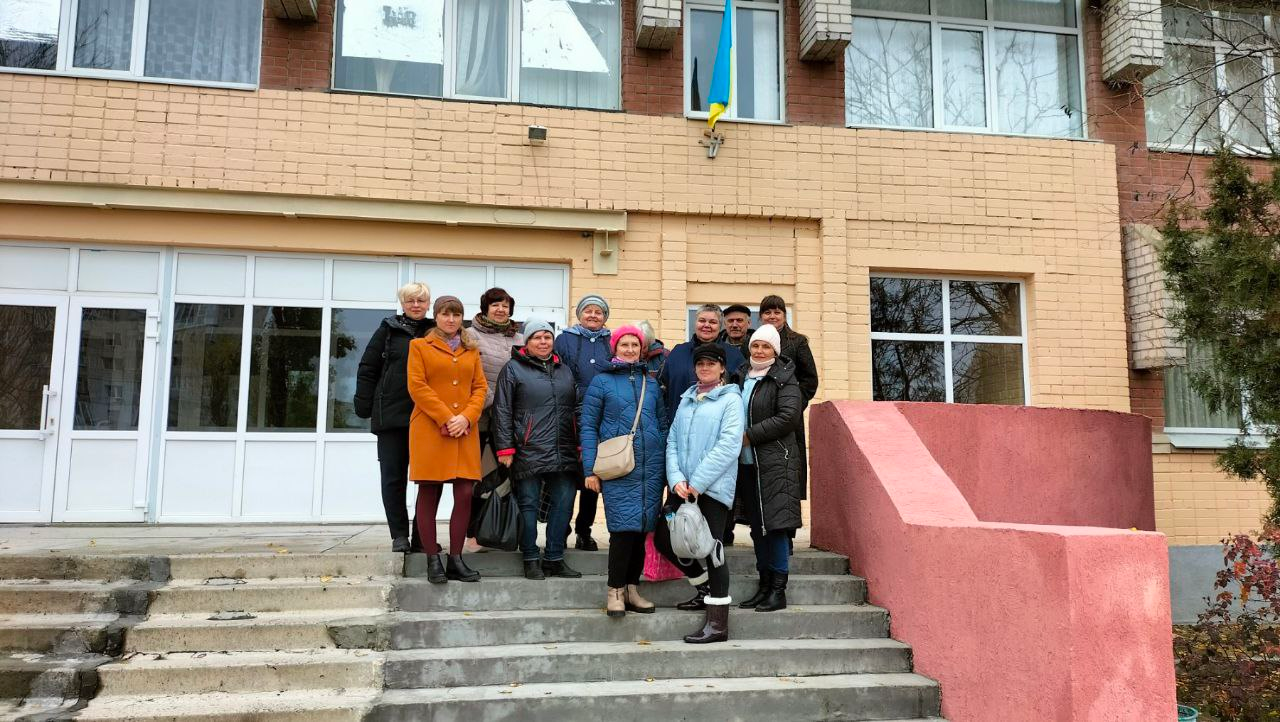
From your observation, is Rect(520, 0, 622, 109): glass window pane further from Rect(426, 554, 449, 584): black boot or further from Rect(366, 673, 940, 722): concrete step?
Rect(366, 673, 940, 722): concrete step

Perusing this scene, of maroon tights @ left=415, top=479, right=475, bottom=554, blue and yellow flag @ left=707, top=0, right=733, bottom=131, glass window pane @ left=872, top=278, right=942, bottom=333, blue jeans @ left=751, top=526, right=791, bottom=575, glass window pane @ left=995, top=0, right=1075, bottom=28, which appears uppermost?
glass window pane @ left=995, top=0, right=1075, bottom=28

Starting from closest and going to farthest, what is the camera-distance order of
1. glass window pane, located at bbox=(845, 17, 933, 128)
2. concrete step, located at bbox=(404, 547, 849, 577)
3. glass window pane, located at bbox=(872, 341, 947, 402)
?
1. concrete step, located at bbox=(404, 547, 849, 577)
2. glass window pane, located at bbox=(872, 341, 947, 402)
3. glass window pane, located at bbox=(845, 17, 933, 128)

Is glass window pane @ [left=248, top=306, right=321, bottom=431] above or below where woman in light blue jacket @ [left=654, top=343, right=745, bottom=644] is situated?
above

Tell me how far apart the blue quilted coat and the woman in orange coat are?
2.30 feet

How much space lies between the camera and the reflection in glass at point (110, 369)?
8094mm

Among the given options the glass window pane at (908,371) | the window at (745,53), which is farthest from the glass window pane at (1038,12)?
the glass window pane at (908,371)

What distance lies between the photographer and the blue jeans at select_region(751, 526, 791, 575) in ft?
17.0

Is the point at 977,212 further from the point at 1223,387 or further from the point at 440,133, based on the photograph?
the point at 440,133

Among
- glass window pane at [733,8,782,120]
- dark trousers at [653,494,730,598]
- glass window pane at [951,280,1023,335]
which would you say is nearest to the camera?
dark trousers at [653,494,730,598]

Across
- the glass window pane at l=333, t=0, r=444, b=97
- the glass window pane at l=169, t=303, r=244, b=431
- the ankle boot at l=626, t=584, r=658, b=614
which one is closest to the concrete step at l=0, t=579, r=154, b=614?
the ankle boot at l=626, t=584, r=658, b=614

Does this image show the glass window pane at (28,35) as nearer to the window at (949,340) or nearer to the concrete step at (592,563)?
the concrete step at (592,563)

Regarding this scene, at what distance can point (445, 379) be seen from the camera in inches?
203

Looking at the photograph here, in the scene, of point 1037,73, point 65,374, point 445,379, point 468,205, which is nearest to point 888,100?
point 1037,73

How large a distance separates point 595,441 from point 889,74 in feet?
21.8
